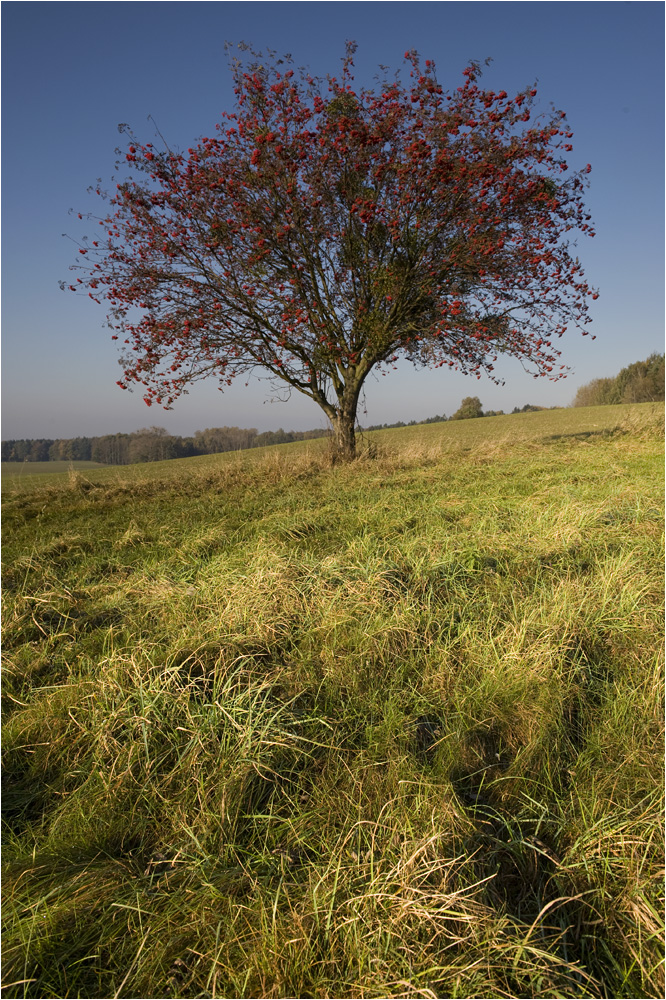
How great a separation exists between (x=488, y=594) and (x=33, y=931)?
2.83m

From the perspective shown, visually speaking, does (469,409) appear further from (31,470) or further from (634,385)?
(31,470)

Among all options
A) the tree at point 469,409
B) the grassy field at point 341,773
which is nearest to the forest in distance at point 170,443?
the tree at point 469,409

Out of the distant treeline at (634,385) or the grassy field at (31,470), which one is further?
the distant treeline at (634,385)

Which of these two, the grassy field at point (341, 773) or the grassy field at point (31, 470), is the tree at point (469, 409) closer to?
the grassy field at point (31, 470)

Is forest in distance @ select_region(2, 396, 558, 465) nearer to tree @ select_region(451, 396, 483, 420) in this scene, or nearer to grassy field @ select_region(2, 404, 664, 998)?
tree @ select_region(451, 396, 483, 420)

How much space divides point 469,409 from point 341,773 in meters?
55.8

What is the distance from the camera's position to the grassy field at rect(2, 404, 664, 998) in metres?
1.27

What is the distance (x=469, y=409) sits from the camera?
54.0 meters

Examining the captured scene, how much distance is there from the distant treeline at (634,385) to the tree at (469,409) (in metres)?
20.0

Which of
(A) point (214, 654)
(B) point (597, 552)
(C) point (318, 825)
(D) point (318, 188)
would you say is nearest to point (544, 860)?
(C) point (318, 825)

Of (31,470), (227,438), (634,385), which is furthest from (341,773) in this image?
(634,385)

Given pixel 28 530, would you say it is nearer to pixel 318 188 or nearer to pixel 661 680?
pixel 661 680

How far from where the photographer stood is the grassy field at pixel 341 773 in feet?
4.17

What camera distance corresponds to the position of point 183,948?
1.31 metres
